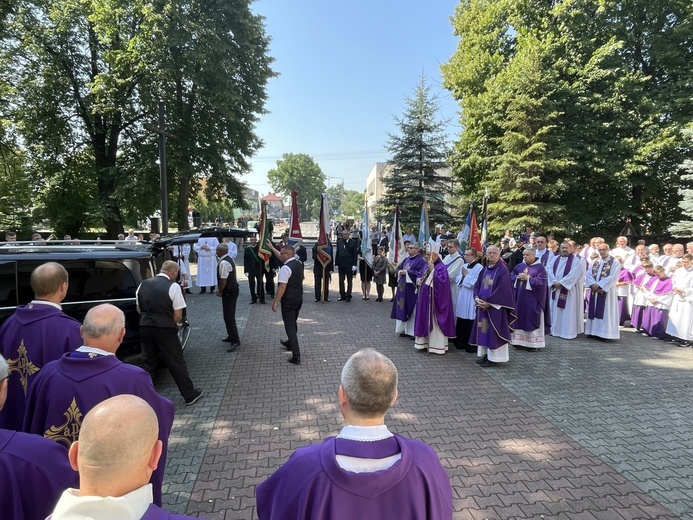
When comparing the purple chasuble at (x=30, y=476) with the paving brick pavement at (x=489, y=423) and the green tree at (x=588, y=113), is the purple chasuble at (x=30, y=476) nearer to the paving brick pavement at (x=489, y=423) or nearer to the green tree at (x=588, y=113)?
the paving brick pavement at (x=489, y=423)

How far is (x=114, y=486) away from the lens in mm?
1202

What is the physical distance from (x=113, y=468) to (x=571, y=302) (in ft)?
31.8

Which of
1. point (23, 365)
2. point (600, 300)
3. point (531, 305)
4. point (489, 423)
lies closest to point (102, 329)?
point (23, 365)

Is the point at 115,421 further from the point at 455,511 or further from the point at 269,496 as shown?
the point at 455,511

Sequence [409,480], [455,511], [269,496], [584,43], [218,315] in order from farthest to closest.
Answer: [584,43], [218,315], [455,511], [269,496], [409,480]

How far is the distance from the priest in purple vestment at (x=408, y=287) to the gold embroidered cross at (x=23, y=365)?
658 centimetres

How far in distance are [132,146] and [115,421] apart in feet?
82.9

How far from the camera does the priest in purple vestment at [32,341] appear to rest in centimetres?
308

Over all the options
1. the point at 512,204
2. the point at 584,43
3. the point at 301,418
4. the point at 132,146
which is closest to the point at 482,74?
the point at 584,43

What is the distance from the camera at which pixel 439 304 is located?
7.79 m

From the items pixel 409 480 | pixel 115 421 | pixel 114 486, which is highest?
pixel 115 421

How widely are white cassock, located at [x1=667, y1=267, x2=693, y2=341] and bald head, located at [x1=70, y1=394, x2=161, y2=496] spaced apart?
10473 millimetres

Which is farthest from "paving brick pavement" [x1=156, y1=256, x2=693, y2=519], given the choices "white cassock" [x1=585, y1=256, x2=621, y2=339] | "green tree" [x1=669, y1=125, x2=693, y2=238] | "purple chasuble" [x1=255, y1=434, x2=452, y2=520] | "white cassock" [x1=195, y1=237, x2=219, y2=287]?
"green tree" [x1=669, y1=125, x2=693, y2=238]

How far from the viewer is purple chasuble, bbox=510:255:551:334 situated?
8.09m
